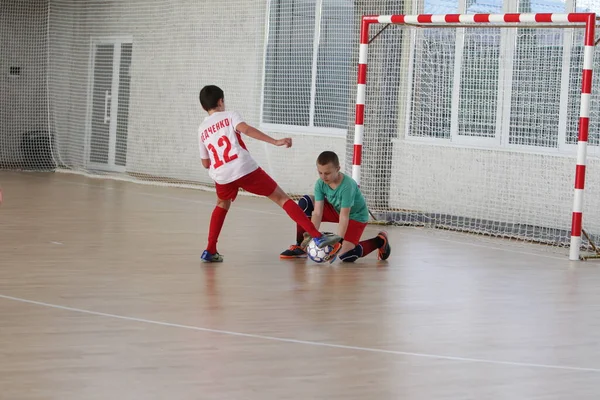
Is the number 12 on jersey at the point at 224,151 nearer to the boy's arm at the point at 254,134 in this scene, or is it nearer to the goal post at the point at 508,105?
the boy's arm at the point at 254,134

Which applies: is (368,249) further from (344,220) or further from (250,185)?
(250,185)

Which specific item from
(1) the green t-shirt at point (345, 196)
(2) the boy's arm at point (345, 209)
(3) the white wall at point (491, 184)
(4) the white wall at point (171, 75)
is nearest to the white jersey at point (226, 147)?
(1) the green t-shirt at point (345, 196)

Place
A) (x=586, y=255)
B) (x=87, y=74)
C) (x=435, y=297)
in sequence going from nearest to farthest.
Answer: (x=435, y=297) < (x=586, y=255) < (x=87, y=74)

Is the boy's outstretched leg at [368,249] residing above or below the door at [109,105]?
below

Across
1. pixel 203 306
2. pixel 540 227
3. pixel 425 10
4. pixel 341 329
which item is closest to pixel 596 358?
pixel 341 329

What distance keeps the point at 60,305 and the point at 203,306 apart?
0.69 m

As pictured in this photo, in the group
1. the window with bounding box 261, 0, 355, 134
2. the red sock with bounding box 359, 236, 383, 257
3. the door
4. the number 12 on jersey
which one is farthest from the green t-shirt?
the door

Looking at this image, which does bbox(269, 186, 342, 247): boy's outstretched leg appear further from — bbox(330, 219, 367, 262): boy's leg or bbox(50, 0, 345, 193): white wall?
bbox(50, 0, 345, 193): white wall

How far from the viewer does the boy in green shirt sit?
6559 mm

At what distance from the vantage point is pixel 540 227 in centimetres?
941

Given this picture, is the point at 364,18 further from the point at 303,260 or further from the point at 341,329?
the point at 341,329

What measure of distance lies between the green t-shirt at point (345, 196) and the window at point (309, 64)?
4.76m

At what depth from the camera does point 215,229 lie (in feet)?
21.4

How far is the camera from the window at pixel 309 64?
1180 cm
